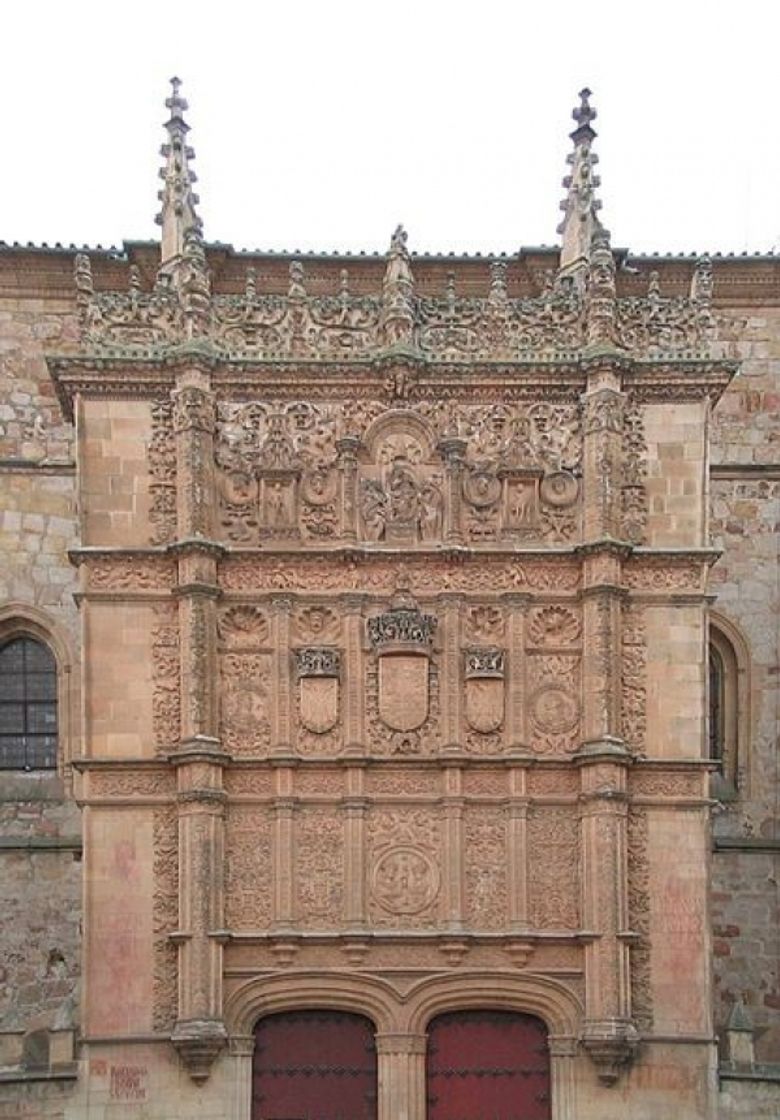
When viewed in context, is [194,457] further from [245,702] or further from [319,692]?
[319,692]

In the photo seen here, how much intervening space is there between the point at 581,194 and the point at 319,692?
661 centimetres

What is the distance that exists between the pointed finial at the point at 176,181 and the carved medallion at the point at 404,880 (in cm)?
716

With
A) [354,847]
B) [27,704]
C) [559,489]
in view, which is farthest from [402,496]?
[27,704]

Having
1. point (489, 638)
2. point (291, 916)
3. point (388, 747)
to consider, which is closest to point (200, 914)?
point (291, 916)

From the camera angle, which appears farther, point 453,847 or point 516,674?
point 516,674

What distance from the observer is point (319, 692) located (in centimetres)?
1916

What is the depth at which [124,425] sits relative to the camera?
1969cm

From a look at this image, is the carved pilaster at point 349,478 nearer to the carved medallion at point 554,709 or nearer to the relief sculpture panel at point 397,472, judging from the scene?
the relief sculpture panel at point 397,472

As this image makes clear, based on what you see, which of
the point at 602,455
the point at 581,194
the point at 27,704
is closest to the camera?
the point at 602,455

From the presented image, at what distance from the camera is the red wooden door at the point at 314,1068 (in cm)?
1875

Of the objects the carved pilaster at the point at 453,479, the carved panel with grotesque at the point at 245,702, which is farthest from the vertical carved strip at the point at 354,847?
the carved pilaster at the point at 453,479

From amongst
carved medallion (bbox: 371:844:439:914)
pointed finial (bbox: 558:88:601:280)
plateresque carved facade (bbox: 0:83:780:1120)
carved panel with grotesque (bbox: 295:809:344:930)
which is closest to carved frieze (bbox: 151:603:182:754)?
plateresque carved facade (bbox: 0:83:780:1120)

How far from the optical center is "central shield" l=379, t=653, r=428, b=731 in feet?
63.0

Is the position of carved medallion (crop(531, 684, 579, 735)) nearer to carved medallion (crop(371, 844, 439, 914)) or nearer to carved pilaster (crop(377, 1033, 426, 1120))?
carved medallion (crop(371, 844, 439, 914))
